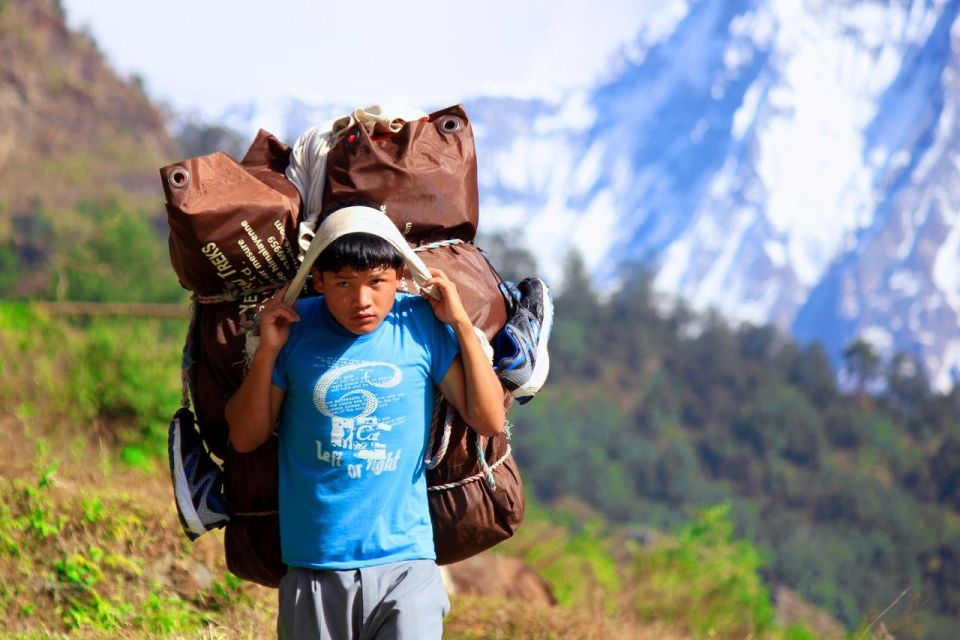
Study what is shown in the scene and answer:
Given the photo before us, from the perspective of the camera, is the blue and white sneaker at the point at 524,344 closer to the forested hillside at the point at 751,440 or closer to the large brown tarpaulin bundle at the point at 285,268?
the large brown tarpaulin bundle at the point at 285,268

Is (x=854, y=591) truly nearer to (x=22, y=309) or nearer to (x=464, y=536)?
(x=22, y=309)

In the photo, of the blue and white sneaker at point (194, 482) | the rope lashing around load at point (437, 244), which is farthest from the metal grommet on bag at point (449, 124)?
the blue and white sneaker at point (194, 482)

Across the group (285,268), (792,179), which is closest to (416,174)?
(285,268)

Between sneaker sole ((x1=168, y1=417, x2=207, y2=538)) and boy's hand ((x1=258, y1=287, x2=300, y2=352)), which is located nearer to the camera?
boy's hand ((x1=258, y1=287, x2=300, y2=352))

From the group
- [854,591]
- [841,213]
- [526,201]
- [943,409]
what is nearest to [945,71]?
[841,213]

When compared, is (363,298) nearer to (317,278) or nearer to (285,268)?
(317,278)

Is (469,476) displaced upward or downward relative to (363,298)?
downward

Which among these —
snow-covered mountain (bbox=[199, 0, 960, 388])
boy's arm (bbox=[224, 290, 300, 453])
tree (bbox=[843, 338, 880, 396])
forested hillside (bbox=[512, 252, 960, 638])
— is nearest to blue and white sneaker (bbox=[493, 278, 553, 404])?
boy's arm (bbox=[224, 290, 300, 453])

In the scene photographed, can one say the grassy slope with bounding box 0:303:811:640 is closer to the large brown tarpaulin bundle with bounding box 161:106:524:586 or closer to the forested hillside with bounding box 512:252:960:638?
the large brown tarpaulin bundle with bounding box 161:106:524:586

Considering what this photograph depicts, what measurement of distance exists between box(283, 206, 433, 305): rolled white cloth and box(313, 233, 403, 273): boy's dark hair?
0.01 metres

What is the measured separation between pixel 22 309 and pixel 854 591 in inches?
1960

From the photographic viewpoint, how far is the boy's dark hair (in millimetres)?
2627

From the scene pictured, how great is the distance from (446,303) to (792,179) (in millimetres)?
145688

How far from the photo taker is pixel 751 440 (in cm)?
6856
